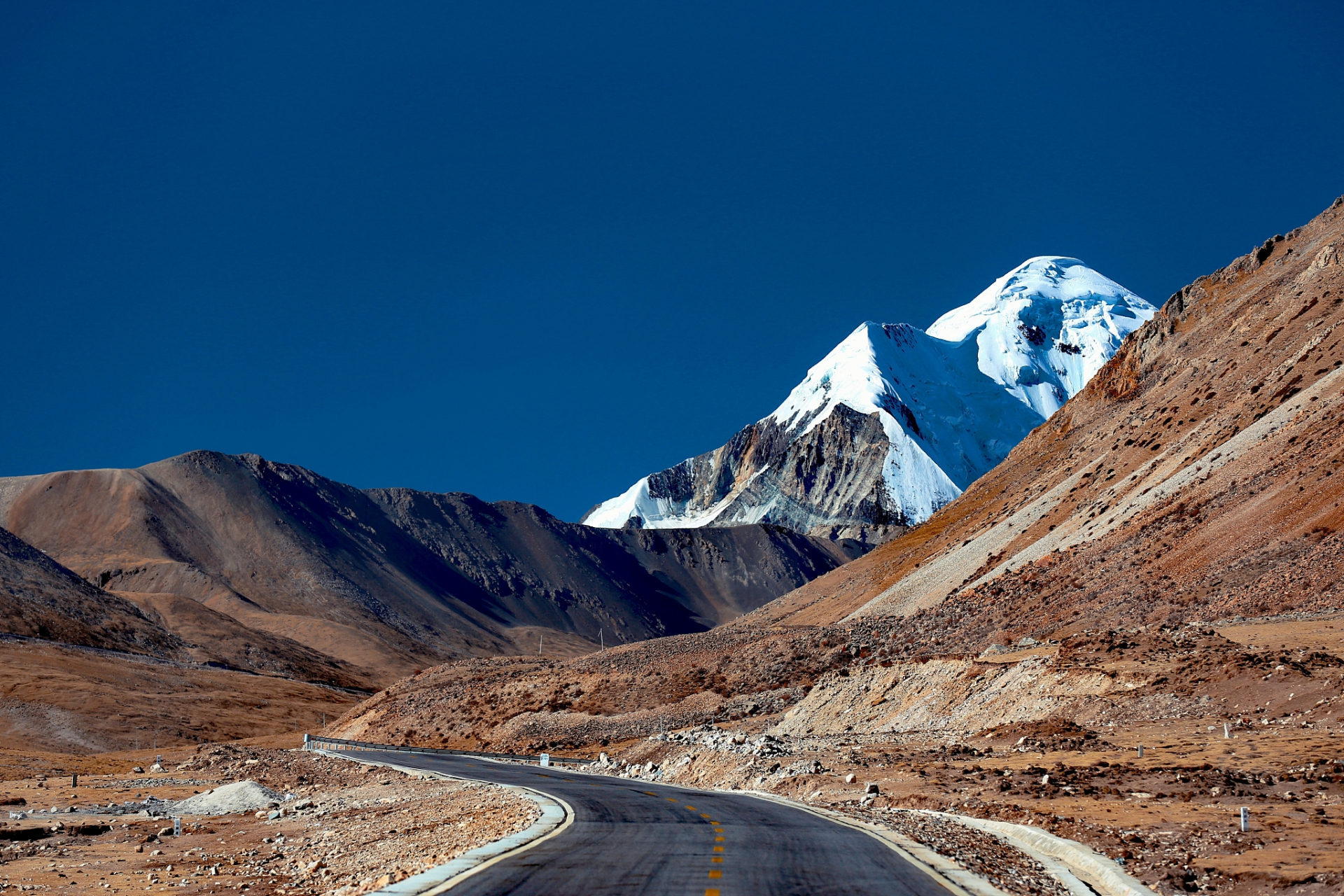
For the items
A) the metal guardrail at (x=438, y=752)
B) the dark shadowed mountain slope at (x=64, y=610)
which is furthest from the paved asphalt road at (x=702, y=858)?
the dark shadowed mountain slope at (x=64, y=610)

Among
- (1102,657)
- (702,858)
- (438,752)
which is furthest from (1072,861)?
(438,752)

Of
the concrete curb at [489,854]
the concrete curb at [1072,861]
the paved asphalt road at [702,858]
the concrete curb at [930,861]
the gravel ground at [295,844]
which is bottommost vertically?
the concrete curb at [1072,861]

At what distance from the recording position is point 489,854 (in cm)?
1616

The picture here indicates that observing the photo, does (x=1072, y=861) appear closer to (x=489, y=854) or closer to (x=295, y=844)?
(x=489, y=854)

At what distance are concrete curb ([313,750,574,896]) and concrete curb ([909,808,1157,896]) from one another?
25.8 feet

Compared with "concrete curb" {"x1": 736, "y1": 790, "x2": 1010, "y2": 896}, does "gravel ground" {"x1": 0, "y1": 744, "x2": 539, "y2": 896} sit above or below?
above

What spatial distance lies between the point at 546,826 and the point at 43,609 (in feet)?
369

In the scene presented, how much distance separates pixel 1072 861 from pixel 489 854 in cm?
903

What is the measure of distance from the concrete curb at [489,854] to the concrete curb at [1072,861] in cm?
787

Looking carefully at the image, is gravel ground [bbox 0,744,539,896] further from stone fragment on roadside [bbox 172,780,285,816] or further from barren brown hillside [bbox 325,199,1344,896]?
barren brown hillside [bbox 325,199,1344,896]

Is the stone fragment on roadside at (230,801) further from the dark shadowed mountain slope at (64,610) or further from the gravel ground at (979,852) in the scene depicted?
the dark shadowed mountain slope at (64,610)

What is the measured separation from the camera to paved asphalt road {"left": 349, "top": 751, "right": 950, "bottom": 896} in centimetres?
1388

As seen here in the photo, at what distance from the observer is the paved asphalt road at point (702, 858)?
13875 millimetres

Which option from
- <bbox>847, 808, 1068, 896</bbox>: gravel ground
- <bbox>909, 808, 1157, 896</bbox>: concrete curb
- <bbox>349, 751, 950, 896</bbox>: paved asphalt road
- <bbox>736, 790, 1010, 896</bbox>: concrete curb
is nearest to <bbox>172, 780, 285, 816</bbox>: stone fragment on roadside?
<bbox>349, 751, 950, 896</bbox>: paved asphalt road
